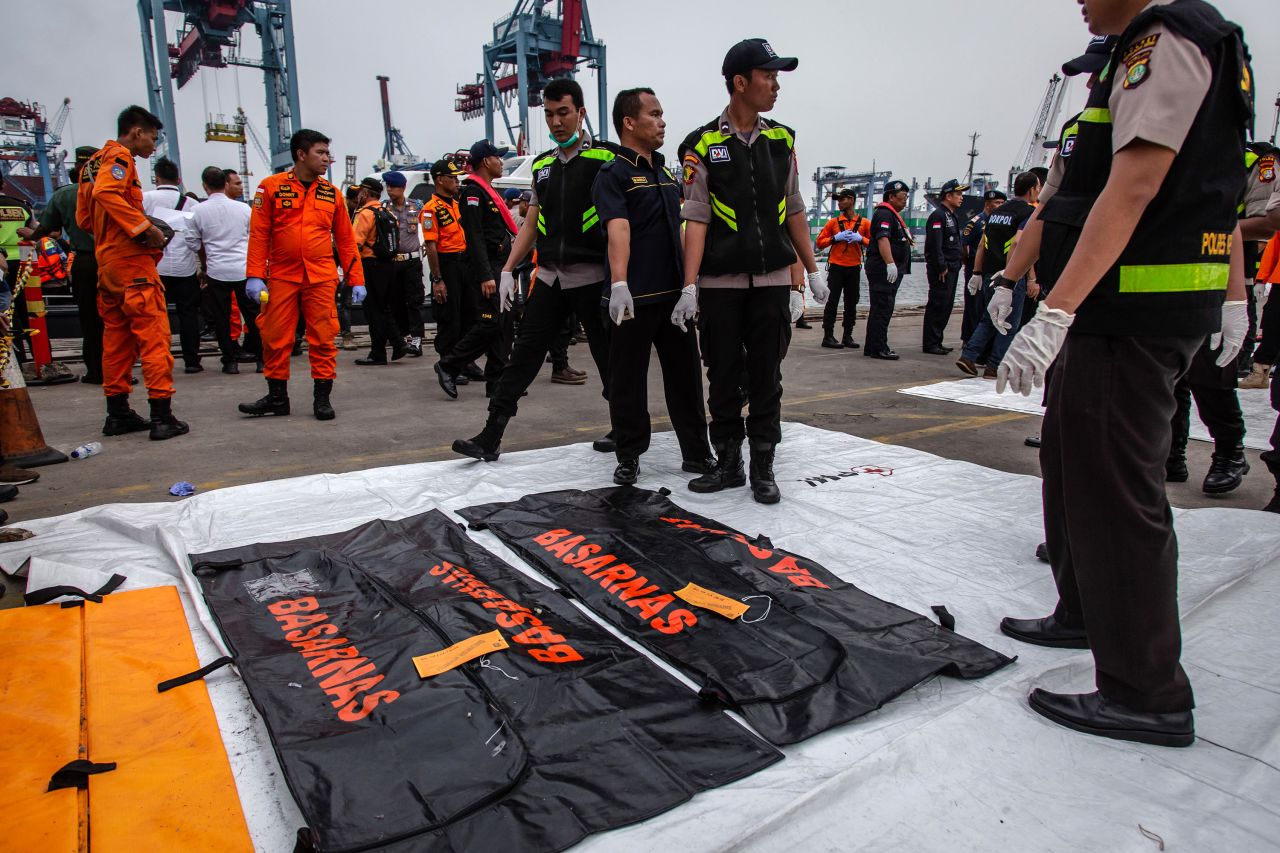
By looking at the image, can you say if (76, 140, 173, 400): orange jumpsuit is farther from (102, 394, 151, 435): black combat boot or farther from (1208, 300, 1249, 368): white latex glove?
(1208, 300, 1249, 368): white latex glove

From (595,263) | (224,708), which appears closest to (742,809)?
(224,708)

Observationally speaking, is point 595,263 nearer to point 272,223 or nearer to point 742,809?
point 272,223

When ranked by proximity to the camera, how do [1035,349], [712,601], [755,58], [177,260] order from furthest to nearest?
1. [177,260]
2. [755,58]
3. [712,601]
4. [1035,349]

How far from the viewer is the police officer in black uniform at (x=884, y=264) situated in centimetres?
858

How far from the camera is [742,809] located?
153 cm

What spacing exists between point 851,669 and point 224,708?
5.32 feet

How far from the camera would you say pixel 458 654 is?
6.66ft

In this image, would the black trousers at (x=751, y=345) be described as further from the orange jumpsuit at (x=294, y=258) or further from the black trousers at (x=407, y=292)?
the black trousers at (x=407, y=292)

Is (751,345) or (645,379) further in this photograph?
(645,379)

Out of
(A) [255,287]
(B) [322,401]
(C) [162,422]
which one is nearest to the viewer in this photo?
(C) [162,422]

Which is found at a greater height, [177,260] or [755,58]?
[755,58]

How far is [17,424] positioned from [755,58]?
439 centimetres

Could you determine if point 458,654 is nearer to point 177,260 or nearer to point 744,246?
Answer: point 744,246

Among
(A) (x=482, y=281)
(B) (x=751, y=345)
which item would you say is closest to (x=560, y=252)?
(B) (x=751, y=345)
